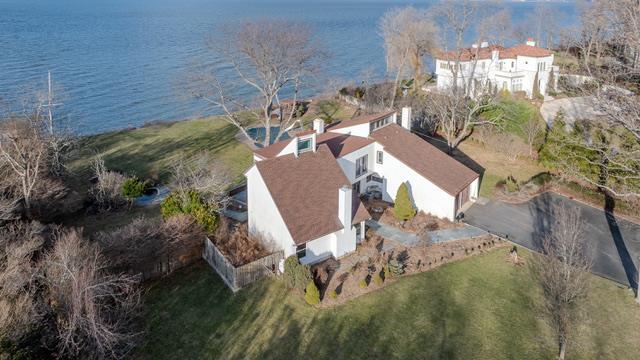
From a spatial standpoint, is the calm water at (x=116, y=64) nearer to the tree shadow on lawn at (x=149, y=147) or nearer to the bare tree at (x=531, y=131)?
the tree shadow on lawn at (x=149, y=147)

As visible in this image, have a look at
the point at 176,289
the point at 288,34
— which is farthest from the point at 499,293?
the point at 288,34

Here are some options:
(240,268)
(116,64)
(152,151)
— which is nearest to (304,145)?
(240,268)

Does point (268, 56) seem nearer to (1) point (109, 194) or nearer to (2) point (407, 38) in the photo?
(1) point (109, 194)

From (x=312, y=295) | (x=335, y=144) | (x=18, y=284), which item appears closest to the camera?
(x=18, y=284)

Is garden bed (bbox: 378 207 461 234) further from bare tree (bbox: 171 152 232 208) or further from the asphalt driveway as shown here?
bare tree (bbox: 171 152 232 208)

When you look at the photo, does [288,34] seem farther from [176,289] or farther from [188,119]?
[176,289]

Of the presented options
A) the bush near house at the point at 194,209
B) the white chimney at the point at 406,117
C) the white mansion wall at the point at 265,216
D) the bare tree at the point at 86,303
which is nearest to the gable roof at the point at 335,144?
the white mansion wall at the point at 265,216
